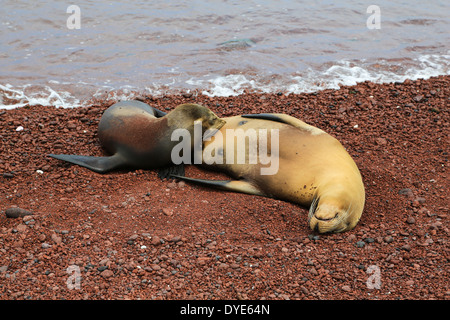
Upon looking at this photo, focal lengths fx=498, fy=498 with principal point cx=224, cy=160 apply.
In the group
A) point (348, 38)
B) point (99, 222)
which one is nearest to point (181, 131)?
point (99, 222)

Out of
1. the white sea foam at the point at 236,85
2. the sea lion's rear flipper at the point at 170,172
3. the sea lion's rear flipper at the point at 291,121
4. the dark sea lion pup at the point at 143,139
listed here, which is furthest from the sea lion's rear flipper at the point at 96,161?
the white sea foam at the point at 236,85

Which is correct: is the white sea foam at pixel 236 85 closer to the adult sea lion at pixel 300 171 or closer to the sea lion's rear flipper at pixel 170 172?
the adult sea lion at pixel 300 171

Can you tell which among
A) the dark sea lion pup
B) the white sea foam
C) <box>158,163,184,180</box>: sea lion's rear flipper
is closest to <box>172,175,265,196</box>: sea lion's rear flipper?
<box>158,163,184,180</box>: sea lion's rear flipper

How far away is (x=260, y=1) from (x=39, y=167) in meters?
8.17

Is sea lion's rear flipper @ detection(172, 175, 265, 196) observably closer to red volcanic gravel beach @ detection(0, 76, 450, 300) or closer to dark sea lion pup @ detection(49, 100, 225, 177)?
red volcanic gravel beach @ detection(0, 76, 450, 300)

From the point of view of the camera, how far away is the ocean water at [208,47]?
7.32 meters

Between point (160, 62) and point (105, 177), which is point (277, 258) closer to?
point (105, 177)

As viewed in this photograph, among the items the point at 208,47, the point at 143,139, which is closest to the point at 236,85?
the point at 208,47

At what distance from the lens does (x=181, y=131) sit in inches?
195

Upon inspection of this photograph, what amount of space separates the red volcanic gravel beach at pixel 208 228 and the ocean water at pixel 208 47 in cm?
147

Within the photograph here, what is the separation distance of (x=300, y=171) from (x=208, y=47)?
500 cm

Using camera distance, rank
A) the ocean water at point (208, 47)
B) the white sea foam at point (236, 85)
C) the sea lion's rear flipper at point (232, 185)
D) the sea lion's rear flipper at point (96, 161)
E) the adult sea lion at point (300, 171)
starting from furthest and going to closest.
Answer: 1. the ocean water at point (208, 47)
2. the white sea foam at point (236, 85)
3. the sea lion's rear flipper at point (96, 161)
4. the sea lion's rear flipper at point (232, 185)
5. the adult sea lion at point (300, 171)

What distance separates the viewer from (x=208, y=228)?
402 centimetres

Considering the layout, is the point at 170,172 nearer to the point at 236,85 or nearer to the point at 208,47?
the point at 236,85
